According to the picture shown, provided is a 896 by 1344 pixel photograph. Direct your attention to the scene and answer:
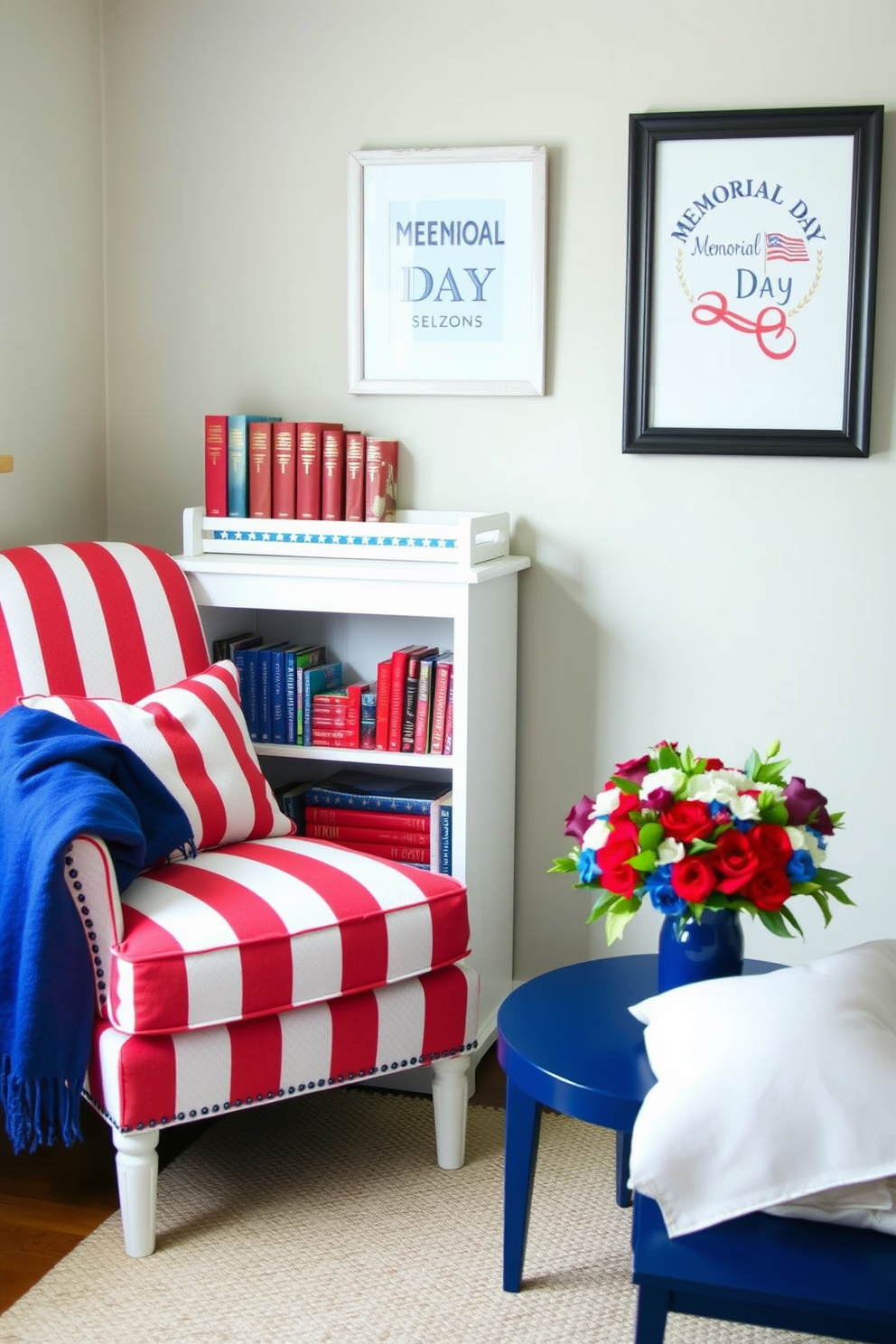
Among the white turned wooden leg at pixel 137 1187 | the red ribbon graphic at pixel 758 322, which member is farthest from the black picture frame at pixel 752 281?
the white turned wooden leg at pixel 137 1187

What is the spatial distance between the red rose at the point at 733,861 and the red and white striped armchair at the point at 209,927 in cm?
61

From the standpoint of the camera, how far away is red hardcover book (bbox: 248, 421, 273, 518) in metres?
2.71

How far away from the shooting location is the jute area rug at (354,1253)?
1791 mm

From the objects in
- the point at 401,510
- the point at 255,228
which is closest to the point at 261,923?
the point at 401,510

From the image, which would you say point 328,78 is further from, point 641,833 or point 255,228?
point 641,833

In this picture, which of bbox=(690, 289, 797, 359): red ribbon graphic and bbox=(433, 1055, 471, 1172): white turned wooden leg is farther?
bbox=(690, 289, 797, 359): red ribbon graphic

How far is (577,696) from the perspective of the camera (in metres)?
2.75

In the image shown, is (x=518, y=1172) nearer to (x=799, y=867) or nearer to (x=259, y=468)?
(x=799, y=867)

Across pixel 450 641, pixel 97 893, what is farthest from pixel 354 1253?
pixel 450 641

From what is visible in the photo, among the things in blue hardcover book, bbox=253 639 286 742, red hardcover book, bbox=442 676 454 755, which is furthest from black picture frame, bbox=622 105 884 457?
blue hardcover book, bbox=253 639 286 742

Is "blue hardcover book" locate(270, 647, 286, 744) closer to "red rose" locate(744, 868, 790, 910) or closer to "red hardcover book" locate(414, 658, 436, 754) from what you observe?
"red hardcover book" locate(414, 658, 436, 754)

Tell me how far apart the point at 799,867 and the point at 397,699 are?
41.9 inches

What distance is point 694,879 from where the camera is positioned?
161 centimetres

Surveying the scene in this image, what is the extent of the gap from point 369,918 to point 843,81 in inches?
68.4
